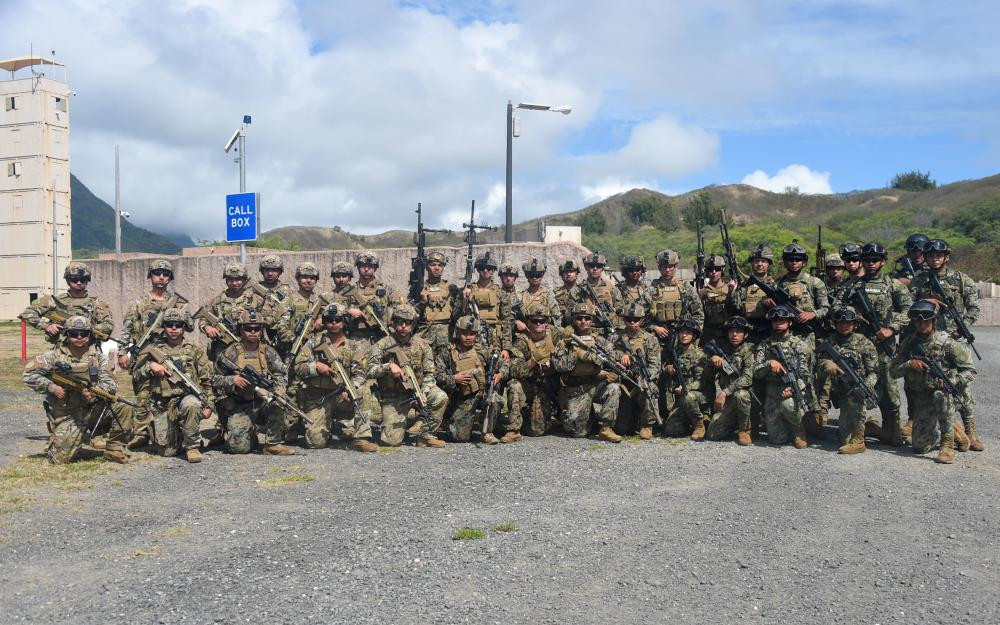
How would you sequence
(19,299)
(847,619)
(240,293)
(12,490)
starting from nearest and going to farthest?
(847,619), (12,490), (240,293), (19,299)

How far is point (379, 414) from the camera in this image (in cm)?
962

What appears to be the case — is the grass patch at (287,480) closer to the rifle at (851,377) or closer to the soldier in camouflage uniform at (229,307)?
the soldier in camouflage uniform at (229,307)

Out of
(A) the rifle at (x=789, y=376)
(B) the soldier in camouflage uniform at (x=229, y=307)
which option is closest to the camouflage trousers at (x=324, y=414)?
(B) the soldier in camouflage uniform at (x=229, y=307)

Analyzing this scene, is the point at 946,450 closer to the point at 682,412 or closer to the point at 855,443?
the point at 855,443

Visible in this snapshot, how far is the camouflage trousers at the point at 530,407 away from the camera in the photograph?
9.62m

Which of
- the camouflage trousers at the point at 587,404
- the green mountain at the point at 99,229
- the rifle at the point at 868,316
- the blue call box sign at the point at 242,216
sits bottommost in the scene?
the camouflage trousers at the point at 587,404

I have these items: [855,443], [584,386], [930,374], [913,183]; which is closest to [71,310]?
[584,386]

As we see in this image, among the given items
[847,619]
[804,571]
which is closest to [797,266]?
[804,571]

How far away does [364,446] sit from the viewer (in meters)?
9.02

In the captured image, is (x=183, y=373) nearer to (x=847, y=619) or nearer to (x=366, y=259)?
(x=366, y=259)

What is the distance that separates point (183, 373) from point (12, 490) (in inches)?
80.0

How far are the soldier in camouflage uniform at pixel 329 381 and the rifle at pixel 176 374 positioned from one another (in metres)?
1.04

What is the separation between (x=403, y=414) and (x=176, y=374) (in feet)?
8.22

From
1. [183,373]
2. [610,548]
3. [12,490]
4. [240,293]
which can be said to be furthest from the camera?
[240,293]
